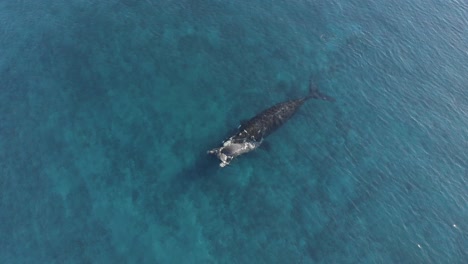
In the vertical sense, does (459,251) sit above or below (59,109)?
above

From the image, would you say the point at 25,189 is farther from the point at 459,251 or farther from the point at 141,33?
the point at 459,251

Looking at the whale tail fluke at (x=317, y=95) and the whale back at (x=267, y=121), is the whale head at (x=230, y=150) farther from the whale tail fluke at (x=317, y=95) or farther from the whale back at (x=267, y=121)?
the whale tail fluke at (x=317, y=95)

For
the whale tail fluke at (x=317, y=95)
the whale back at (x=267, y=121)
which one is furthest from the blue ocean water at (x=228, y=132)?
the whale back at (x=267, y=121)

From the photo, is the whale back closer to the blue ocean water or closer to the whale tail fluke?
the blue ocean water

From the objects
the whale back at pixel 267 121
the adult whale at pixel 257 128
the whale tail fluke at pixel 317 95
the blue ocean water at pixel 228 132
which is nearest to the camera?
the blue ocean water at pixel 228 132

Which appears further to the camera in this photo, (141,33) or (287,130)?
(141,33)

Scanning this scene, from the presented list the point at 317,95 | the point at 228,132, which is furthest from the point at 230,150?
the point at 317,95

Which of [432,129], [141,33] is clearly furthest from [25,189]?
[432,129]
